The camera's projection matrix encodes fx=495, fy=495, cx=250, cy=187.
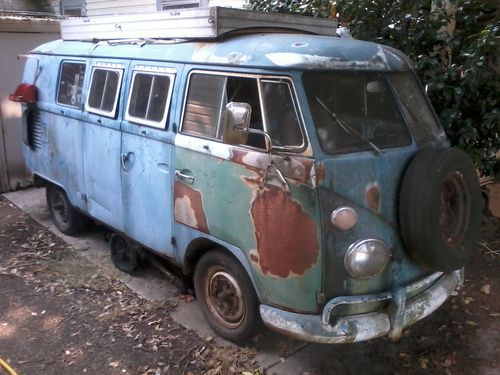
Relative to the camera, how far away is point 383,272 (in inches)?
121

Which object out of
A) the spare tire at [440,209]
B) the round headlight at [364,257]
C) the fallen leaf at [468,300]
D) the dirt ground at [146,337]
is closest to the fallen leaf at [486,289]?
the dirt ground at [146,337]

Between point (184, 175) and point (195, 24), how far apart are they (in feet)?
3.68

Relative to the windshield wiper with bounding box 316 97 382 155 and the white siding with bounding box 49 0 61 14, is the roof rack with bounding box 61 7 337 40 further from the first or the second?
the white siding with bounding box 49 0 61 14

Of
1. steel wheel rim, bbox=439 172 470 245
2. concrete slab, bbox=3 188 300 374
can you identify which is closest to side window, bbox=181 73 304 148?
steel wheel rim, bbox=439 172 470 245

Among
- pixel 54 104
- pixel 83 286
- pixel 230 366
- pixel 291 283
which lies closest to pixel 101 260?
pixel 83 286

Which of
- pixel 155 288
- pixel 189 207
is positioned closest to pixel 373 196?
pixel 189 207

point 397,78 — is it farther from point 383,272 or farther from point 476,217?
point 383,272

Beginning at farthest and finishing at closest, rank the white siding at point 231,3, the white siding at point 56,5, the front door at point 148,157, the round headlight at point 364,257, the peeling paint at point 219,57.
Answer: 1. the white siding at point 56,5
2. the white siding at point 231,3
3. the front door at point 148,157
4. the peeling paint at point 219,57
5. the round headlight at point 364,257

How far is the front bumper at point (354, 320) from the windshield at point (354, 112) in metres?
0.92

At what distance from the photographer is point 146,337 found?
3.82m

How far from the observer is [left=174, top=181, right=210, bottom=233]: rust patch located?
138 inches

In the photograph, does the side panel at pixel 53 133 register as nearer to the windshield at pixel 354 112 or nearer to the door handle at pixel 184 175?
the door handle at pixel 184 175

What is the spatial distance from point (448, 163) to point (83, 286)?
11.0 ft

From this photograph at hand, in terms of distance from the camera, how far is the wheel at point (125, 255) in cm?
468
